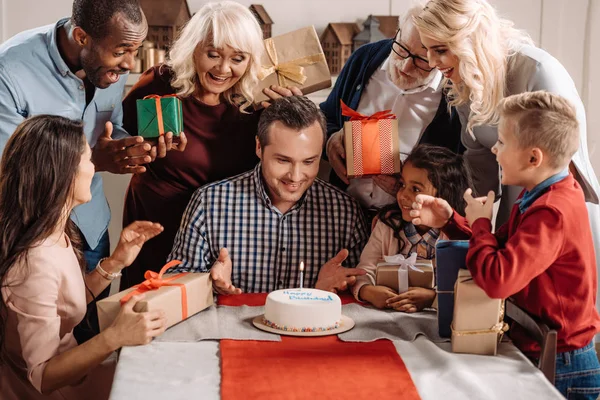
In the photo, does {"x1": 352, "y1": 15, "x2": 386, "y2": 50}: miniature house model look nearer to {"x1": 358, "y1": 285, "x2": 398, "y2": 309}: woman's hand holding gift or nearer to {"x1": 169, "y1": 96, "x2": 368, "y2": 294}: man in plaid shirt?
{"x1": 169, "y1": 96, "x2": 368, "y2": 294}: man in plaid shirt

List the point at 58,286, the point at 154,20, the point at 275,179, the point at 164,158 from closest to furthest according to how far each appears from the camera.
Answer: the point at 58,286 < the point at 275,179 < the point at 164,158 < the point at 154,20

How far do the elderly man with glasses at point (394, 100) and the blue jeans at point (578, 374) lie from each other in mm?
950

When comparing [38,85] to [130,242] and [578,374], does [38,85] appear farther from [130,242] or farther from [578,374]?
[578,374]

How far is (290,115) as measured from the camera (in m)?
2.38

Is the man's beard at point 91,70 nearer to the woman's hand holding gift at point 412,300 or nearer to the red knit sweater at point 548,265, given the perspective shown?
the woman's hand holding gift at point 412,300

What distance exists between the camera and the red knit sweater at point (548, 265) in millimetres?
1618

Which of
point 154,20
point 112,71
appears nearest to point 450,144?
point 112,71

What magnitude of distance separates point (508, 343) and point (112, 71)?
152 cm

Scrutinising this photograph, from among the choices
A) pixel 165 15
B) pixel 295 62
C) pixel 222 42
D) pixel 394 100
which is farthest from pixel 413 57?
pixel 165 15

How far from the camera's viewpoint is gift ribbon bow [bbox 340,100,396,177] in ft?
7.84

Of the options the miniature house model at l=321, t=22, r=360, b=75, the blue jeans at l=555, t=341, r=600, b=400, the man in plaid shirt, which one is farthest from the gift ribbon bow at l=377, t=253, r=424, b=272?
the miniature house model at l=321, t=22, r=360, b=75

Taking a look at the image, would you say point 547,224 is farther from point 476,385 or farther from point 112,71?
point 112,71

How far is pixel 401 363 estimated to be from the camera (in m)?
1.64

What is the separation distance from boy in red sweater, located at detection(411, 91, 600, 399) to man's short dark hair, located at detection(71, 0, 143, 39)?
1252mm
